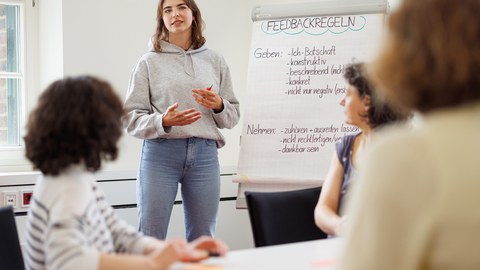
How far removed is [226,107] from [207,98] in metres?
0.15

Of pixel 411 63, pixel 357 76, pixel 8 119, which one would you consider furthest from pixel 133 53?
pixel 411 63

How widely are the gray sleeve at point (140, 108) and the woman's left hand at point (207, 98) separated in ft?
0.64

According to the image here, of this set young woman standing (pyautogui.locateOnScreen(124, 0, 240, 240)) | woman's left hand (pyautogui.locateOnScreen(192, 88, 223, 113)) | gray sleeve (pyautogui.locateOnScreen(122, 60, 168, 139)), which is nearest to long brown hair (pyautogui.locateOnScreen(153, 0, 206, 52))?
young woman standing (pyautogui.locateOnScreen(124, 0, 240, 240))

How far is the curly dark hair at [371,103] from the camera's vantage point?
2170 millimetres

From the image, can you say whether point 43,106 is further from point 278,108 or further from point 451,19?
point 278,108

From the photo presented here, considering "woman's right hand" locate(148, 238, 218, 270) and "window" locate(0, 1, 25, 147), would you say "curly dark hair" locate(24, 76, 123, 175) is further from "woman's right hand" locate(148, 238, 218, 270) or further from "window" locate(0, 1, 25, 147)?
"window" locate(0, 1, 25, 147)

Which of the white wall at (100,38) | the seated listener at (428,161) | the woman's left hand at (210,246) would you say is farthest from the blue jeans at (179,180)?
the seated listener at (428,161)

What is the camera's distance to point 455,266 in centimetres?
86

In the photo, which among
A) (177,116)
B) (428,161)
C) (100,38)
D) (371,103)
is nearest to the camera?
(428,161)

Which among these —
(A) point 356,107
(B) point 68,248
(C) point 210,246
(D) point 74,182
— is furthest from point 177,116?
(B) point 68,248

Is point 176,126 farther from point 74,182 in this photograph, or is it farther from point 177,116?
point 74,182

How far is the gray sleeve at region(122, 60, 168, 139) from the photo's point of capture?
9.62 ft

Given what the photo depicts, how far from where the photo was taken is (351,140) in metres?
2.28

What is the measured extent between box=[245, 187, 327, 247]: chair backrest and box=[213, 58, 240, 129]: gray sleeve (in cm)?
82
